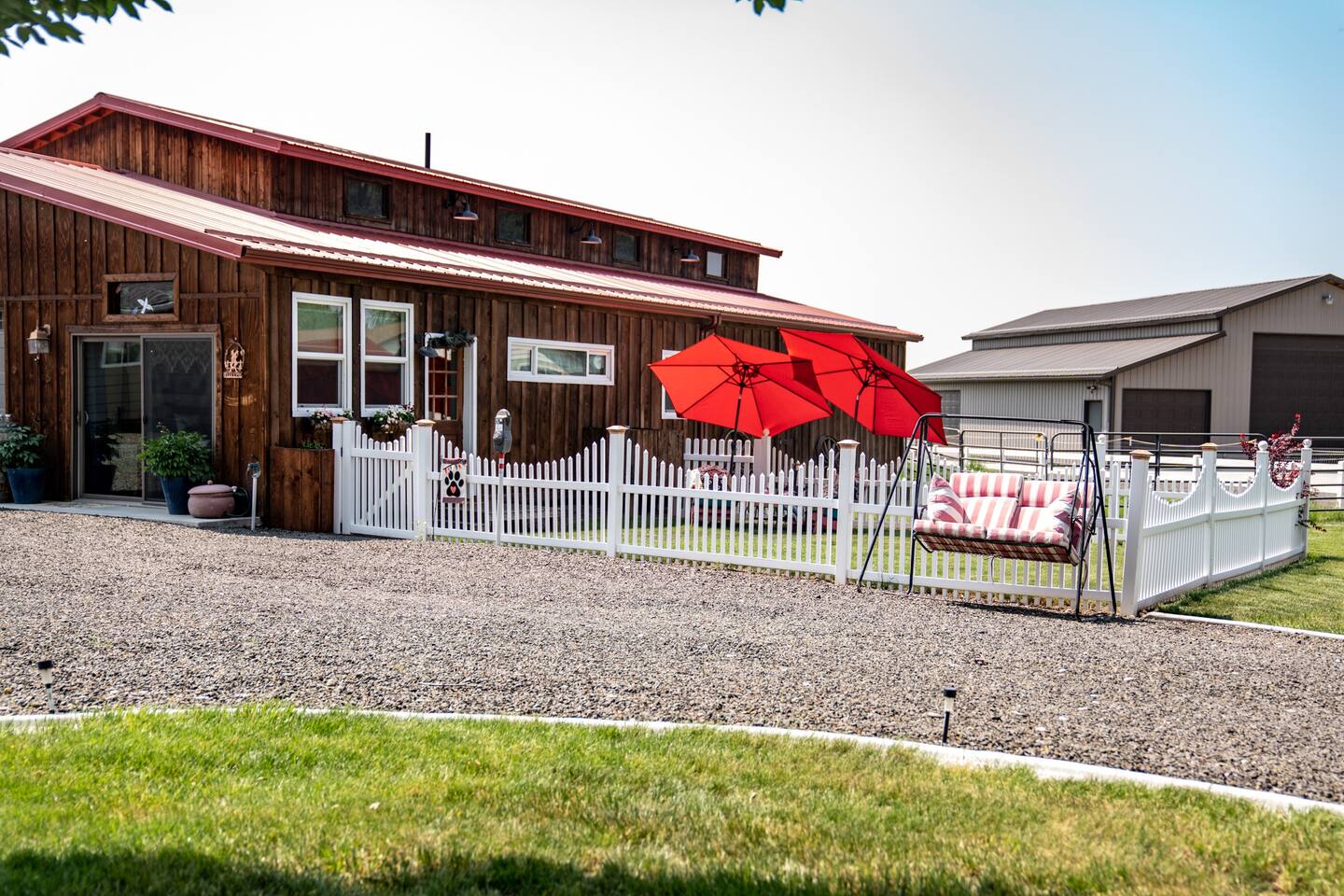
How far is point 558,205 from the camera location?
70.6 ft

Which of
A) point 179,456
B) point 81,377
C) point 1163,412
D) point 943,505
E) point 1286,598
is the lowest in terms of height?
point 1286,598

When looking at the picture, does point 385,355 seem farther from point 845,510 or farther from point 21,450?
point 845,510

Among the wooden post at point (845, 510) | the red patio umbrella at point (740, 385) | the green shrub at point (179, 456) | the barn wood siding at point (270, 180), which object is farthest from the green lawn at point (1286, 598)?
the barn wood siding at point (270, 180)

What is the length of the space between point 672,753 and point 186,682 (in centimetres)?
270

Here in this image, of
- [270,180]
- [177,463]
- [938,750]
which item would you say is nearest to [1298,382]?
[270,180]

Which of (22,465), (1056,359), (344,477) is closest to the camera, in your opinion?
(344,477)

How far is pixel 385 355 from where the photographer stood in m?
15.0

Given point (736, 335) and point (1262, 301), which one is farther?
point (1262, 301)

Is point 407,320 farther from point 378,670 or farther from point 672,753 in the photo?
point 672,753

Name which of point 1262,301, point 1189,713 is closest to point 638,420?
point 1189,713

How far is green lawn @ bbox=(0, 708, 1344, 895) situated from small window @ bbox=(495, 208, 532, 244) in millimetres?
16324

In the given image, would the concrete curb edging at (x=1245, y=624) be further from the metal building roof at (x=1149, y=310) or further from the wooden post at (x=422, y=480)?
the metal building roof at (x=1149, y=310)

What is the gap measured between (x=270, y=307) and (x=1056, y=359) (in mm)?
31162

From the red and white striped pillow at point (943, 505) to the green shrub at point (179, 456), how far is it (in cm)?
842
